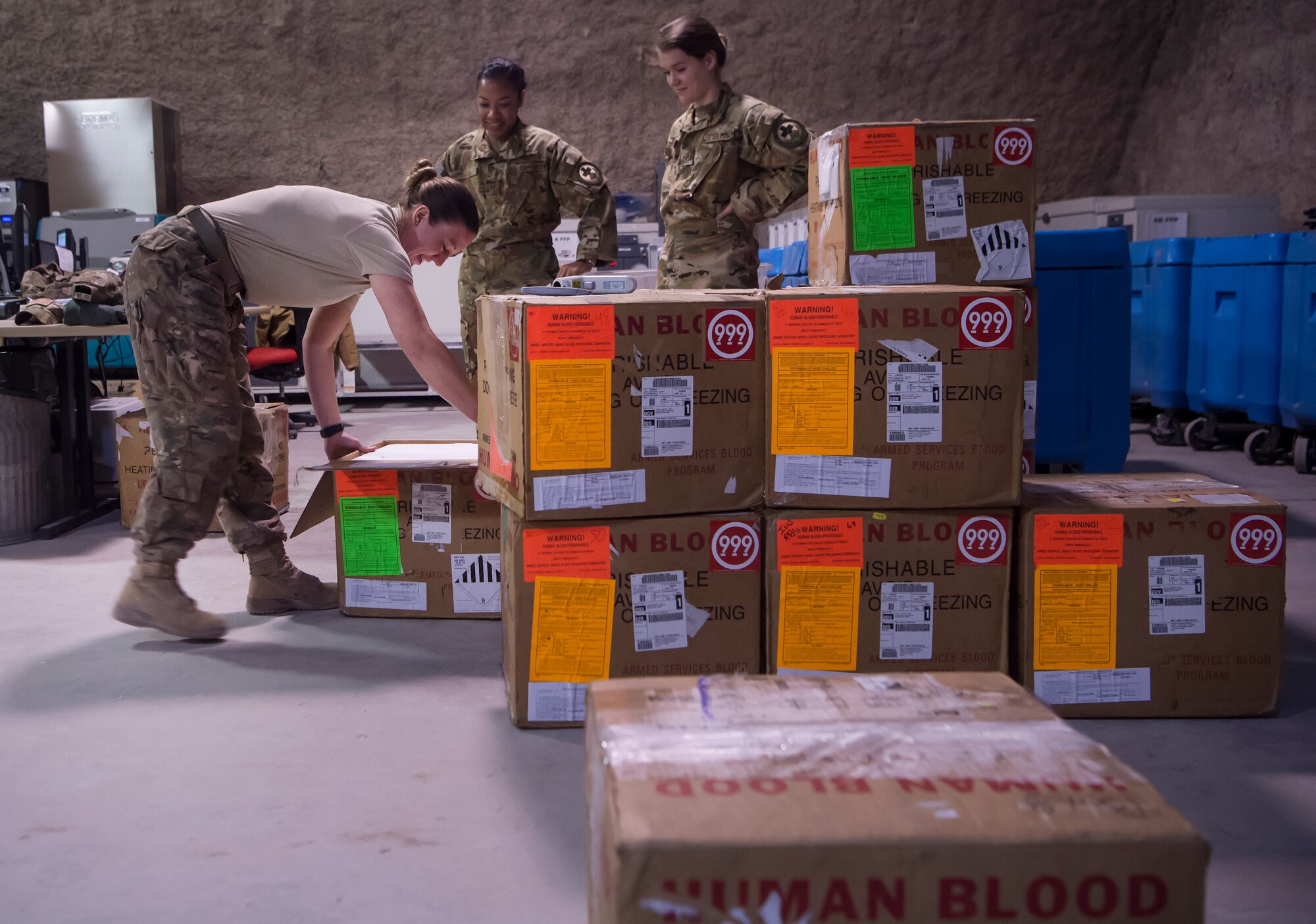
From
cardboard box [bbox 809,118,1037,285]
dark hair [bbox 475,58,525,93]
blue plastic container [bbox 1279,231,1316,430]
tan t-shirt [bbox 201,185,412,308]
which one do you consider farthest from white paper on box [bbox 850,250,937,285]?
blue plastic container [bbox 1279,231,1316,430]

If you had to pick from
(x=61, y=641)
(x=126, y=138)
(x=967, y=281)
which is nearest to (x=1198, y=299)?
(x=967, y=281)

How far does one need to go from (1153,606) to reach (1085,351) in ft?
5.80

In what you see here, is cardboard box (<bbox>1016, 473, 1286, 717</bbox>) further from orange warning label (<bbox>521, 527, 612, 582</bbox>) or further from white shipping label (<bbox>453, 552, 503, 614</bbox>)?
white shipping label (<bbox>453, 552, 503, 614</bbox>)

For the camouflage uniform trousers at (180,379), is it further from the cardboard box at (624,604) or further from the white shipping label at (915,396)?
the white shipping label at (915,396)

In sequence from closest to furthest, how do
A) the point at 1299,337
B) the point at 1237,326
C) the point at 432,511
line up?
1. the point at 432,511
2. the point at 1299,337
3. the point at 1237,326

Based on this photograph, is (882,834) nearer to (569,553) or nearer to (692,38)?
(569,553)

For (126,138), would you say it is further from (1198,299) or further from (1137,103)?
(1137,103)

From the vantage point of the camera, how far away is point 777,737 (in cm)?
90

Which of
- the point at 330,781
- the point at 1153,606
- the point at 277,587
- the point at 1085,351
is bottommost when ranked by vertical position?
the point at 330,781

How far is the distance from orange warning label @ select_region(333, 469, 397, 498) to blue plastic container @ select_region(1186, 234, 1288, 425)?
12.5 ft

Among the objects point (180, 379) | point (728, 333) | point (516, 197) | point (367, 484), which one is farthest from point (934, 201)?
point (516, 197)

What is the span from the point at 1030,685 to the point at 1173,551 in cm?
33

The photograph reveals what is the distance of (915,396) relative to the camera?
185cm

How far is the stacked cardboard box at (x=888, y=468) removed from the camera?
6.05 feet
